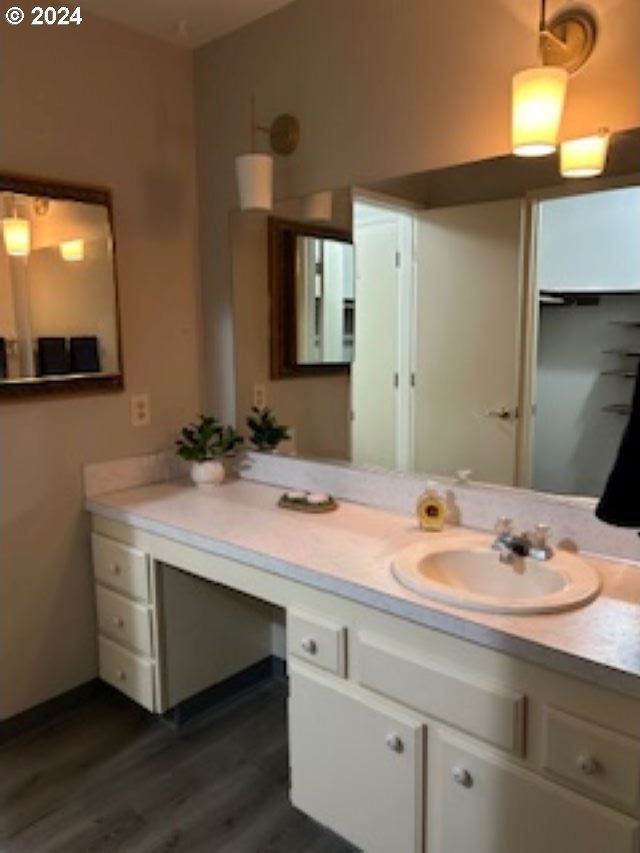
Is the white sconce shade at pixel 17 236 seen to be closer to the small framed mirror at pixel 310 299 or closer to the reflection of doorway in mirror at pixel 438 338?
the small framed mirror at pixel 310 299

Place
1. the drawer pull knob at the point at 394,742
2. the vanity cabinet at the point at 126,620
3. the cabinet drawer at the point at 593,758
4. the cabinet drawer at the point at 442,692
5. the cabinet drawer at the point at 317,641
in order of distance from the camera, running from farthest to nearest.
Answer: the vanity cabinet at the point at 126,620 → the cabinet drawer at the point at 317,641 → the drawer pull knob at the point at 394,742 → the cabinet drawer at the point at 442,692 → the cabinet drawer at the point at 593,758

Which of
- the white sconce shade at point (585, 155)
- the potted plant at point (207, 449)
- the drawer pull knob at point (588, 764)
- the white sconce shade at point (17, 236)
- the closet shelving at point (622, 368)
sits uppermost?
the white sconce shade at point (585, 155)

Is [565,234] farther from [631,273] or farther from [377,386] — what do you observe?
[377,386]

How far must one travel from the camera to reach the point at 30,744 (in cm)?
218

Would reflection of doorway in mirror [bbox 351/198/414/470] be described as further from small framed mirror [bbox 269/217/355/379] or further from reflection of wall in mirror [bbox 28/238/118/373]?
reflection of wall in mirror [bbox 28/238/118/373]

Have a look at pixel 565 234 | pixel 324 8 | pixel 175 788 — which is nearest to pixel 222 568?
pixel 175 788

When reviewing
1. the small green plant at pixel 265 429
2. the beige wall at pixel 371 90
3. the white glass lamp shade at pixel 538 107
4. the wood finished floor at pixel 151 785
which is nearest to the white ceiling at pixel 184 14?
the beige wall at pixel 371 90

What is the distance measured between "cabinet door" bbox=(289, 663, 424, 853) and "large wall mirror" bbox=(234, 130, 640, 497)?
0.73 metres

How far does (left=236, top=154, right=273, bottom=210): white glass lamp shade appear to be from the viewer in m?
2.06

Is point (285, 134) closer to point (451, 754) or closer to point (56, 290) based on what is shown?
point (56, 290)

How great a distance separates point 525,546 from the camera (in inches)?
62.3

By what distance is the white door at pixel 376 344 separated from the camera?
80.4 inches

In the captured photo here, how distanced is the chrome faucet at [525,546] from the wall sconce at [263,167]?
4.16 feet

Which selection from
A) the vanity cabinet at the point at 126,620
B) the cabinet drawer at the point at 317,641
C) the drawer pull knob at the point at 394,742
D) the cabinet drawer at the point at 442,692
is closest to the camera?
the cabinet drawer at the point at 442,692
